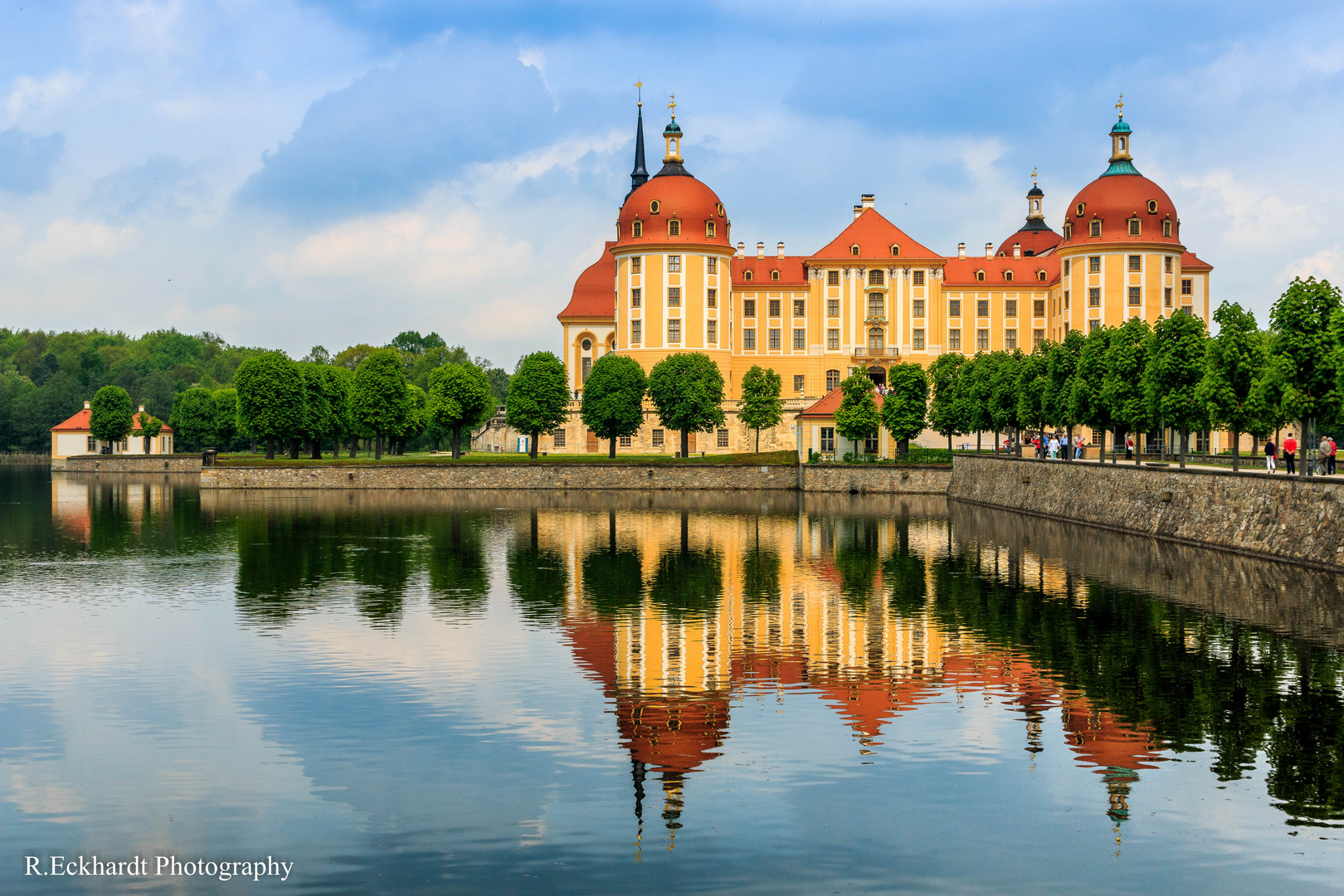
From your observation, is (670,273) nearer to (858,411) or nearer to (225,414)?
(858,411)

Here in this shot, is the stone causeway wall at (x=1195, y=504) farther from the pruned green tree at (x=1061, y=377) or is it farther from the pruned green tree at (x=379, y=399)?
the pruned green tree at (x=379, y=399)

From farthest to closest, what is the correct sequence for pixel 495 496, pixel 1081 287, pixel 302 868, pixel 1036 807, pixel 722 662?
pixel 1081 287, pixel 495 496, pixel 722 662, pixel 1036 807, pixel 302 868

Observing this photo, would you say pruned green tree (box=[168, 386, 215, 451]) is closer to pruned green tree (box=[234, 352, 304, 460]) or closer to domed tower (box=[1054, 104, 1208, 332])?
pruned green tree (box=[234, 352, 304, 460])

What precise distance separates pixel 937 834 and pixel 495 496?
63.9 meters

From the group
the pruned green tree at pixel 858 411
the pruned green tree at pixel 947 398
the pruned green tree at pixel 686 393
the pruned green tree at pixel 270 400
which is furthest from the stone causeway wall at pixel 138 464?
the pruned green tree at pixel 947 398

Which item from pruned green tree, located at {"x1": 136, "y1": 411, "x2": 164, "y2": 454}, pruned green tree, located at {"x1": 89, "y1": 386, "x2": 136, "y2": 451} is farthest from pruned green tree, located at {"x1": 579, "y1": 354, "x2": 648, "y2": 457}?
pruned green tree, located at {"x1": 136, "y1": 411, "x2": 164, "y2": 454}

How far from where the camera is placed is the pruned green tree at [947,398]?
80500mm

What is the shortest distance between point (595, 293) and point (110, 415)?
56959mm

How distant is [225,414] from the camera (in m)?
127

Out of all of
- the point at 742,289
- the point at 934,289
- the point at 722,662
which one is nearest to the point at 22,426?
the point at 742,289

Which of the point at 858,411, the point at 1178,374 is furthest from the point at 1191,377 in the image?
the point at 858,411

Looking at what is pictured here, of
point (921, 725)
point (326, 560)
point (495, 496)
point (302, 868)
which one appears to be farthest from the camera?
point (495, 496)

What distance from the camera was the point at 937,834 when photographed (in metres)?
13.5

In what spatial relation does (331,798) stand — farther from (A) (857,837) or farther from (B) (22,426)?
(B) (22,426)
